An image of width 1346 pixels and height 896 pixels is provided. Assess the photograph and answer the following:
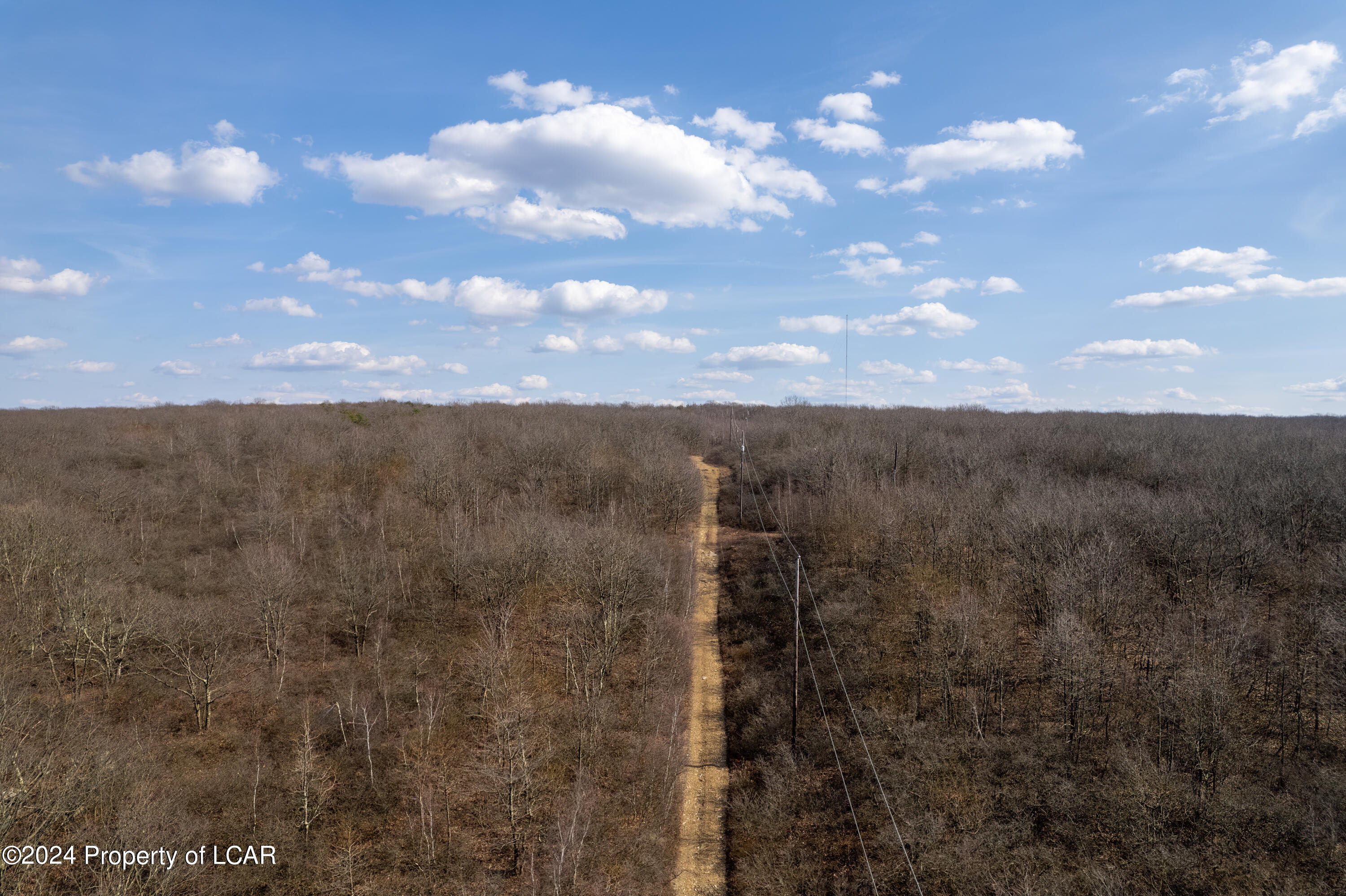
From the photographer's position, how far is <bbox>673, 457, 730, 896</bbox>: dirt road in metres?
23.4

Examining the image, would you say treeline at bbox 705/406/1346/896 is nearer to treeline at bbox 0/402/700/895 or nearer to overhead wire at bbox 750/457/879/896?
overhead wire at bbox 750/457/879/896

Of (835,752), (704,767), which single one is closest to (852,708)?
(835,752)

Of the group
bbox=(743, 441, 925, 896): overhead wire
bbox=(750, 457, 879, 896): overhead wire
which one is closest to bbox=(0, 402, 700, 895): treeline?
bbox=(750, 457, 879, 896): overhead wire

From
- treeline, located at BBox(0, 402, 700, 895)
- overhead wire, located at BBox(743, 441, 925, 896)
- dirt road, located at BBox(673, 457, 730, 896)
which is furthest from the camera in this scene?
dirt road, located at BBox(673, 457, 730, 896)

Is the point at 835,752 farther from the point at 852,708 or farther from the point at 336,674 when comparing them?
the point at 336,674

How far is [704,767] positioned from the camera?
2920 centimetres

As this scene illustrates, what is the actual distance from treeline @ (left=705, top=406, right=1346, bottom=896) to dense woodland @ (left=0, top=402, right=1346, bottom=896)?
143 millimetres

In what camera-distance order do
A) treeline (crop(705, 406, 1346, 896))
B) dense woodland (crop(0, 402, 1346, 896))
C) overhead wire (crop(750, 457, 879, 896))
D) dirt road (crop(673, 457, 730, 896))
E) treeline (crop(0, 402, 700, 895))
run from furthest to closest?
dirt road (crop(673, 457, 730, 896)) → treeline (crop(0, 402, 700, 895)) → dense woodland (crop(0, 402, 1346, 896)) → overhead wire (crop(750, 457, 879, 896)) → treeline (crop(705, 406, 1346, 896))

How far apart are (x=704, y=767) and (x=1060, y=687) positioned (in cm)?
1700

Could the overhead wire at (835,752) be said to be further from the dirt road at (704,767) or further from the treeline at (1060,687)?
the dirt road at (704,767)

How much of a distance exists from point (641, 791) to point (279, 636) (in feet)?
71.9

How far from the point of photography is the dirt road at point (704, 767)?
2342cm

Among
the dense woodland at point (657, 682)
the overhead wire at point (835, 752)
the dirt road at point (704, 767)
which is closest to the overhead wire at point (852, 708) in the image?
the overhead wire at point (835, 752)

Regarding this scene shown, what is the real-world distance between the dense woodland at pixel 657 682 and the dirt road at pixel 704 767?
814 mm
